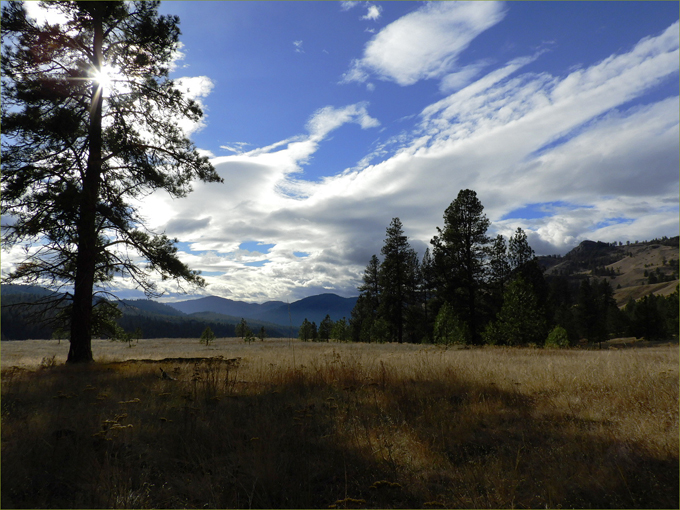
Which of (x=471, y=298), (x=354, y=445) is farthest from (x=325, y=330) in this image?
(x=354, y=445)

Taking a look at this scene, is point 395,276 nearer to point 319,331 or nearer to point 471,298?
point 471,298

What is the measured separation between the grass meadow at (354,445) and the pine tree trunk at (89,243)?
3586 millimetres

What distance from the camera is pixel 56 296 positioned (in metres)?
10.1

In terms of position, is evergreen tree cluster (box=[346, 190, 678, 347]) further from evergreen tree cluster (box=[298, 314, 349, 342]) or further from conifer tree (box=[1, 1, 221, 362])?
conifer tree (box=[1, 1, 221, 362])

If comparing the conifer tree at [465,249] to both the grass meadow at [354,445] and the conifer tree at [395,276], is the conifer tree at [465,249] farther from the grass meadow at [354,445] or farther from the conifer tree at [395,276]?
the grass meadow at [354,445]

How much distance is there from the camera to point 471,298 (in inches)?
1085

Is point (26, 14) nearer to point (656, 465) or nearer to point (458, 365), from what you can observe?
point (458, 365)

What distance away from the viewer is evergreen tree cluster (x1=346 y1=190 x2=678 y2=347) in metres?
22.5

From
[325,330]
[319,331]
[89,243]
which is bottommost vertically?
[319,331]

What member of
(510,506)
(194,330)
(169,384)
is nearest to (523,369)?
(510,506)

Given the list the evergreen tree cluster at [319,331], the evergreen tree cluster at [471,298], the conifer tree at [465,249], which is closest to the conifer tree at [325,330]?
the evergreen tree cluster at [319,331]

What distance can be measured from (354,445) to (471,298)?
25765mm

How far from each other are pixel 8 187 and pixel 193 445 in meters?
9.38

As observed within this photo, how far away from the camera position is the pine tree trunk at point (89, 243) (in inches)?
376
